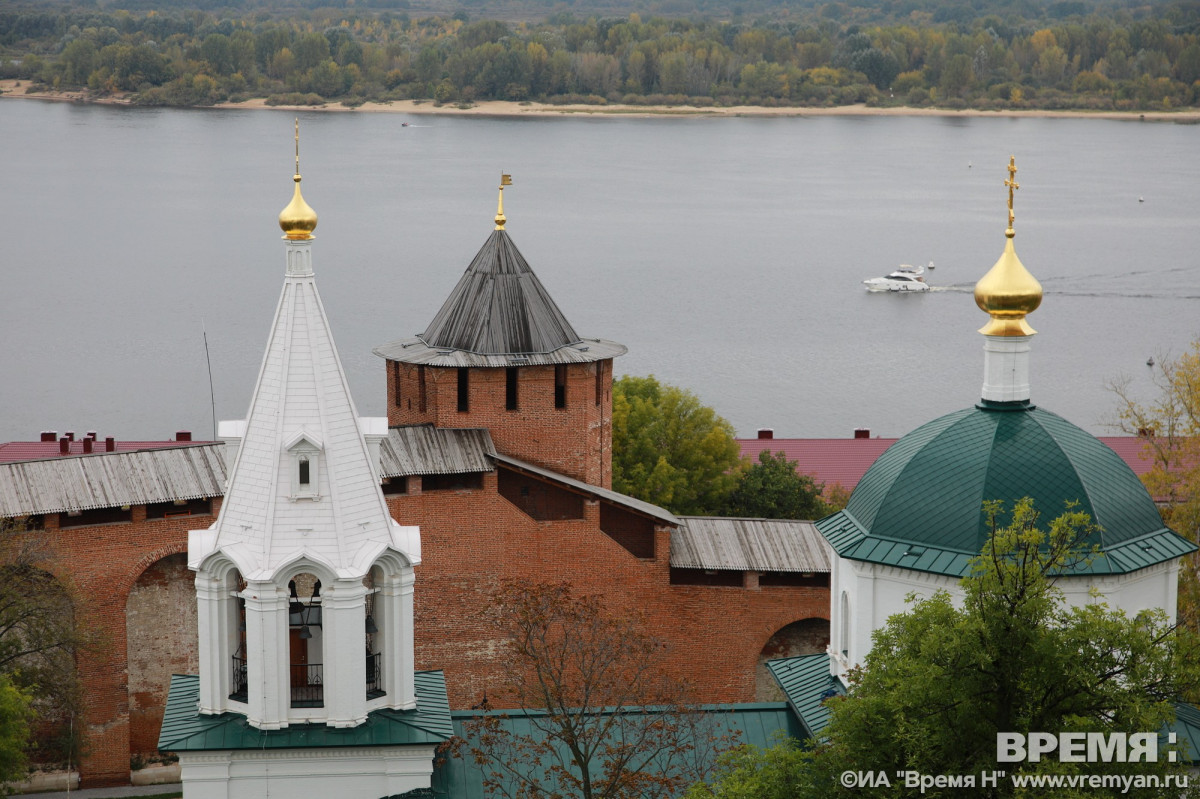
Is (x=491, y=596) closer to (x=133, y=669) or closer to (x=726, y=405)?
(x=133, y=669)

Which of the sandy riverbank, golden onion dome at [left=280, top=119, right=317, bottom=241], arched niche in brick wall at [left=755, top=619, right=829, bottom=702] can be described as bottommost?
arched niche in brick wall at [left=755, top=619, right=829, bottom=702]

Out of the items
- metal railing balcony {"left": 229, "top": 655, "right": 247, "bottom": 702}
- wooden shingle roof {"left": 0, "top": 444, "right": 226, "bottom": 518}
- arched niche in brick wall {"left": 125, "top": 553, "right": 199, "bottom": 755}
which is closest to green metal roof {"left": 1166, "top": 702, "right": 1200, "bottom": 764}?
metal railing balcony {"left": 229, "top": 655, "right": 247, "bottom": 702}

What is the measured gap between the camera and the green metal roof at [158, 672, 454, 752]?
14234 mm

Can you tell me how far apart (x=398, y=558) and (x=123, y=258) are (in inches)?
2089

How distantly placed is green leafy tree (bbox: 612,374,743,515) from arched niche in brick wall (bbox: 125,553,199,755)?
972 centimetres

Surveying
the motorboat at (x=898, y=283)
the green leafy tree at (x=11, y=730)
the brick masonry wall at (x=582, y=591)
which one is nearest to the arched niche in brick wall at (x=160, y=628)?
the brick masonry wall at (x=582, y=591)

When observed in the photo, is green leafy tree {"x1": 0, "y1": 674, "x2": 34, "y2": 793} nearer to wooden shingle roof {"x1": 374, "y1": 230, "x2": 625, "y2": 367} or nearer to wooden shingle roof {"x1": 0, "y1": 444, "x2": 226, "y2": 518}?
wooden shingle roof {"x1": 0, "y1": 444, "x2": 226, "y2": 518}

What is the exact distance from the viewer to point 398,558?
1456cm

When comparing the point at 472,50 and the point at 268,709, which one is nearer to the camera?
the point at 268,709

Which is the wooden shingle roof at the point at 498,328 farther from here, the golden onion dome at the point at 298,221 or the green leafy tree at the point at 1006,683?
the green leafy tree at the point at 1006,683

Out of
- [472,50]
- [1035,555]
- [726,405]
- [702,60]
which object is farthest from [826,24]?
[1035,555]

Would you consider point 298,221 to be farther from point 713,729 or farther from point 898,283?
point 898,283

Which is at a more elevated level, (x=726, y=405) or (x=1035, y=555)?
(x=1035, y=555)

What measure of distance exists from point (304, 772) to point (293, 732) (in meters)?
0.31
